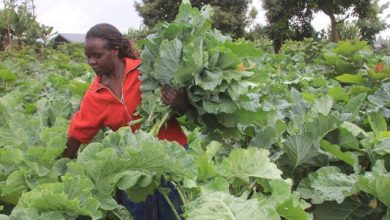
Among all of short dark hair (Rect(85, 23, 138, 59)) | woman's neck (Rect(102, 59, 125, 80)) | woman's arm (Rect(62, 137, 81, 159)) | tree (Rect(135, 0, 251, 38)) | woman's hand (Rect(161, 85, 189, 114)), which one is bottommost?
woman's arm (Rect(62, 137, 81, 159))

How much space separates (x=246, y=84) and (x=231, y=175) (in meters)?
0.54

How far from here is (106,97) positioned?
2.65 m

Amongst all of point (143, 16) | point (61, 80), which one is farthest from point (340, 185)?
point (143, 16)

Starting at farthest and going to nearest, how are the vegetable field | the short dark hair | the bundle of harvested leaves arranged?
the short dark hair
the bundle of harvested leaves
the vegetable field

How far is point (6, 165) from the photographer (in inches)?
95.0

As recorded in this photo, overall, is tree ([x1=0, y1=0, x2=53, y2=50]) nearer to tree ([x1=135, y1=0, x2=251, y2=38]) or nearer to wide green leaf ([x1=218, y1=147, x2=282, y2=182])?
tree ([x1=135, y1=0, x2=251, y2=38])

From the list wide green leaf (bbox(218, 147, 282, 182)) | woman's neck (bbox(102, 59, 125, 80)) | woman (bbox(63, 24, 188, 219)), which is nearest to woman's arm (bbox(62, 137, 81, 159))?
woman (bbox(63, 24, 188, 219))

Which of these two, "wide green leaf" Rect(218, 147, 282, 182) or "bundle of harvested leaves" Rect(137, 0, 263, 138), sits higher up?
"bundle of harvested leaves" Rect(137, 0, 263, 138)

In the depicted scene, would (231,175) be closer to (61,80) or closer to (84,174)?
(84,174)

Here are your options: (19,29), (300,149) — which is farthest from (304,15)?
(300,149)

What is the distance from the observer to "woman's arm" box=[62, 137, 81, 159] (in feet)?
8.71

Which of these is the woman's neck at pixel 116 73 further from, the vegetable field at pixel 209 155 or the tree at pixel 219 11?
the tree at pixel 219 11

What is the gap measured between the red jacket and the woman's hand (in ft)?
0.64

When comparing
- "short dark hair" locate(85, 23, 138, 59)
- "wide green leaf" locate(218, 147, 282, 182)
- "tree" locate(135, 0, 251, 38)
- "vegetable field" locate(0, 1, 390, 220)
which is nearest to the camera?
"vegetable field" locate(0, 1, 390, 220)
